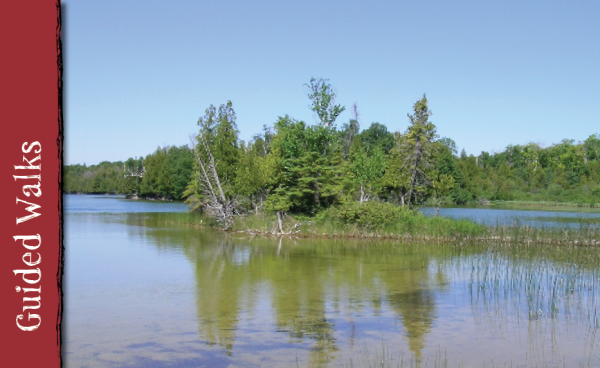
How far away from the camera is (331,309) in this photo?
12.2 m

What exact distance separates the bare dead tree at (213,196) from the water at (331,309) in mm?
10701

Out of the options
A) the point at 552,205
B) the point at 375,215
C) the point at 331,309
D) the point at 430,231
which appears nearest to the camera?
the point at 331,309

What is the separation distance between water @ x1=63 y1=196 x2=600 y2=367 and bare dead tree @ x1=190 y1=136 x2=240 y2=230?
35.1 ft

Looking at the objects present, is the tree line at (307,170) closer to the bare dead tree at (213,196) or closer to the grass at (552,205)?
the bare dead tree at (213,196)

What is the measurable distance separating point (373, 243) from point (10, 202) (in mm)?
24208

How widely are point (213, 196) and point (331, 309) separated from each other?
21.9 metres

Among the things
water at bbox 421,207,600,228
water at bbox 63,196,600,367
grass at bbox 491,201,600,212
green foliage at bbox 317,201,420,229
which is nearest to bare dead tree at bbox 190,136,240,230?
green foliage at bbox 317,201,420,229

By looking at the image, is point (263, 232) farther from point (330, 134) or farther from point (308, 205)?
point (330, 134)

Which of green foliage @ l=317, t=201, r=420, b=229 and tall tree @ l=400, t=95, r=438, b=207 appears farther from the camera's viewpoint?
tall tree @ l=400, t=95, r=438, b=207

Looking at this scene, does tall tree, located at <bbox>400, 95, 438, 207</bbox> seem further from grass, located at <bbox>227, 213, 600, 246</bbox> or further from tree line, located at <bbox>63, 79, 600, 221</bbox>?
grass, located at <bbox>227, 213, 600, 246</bbox>

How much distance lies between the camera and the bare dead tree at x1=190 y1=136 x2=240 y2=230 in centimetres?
3281

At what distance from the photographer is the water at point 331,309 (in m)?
8.86

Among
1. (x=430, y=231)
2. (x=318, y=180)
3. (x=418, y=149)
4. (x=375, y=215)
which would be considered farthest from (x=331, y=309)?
(x=418, y=149)

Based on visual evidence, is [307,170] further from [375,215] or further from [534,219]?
[534,219]
